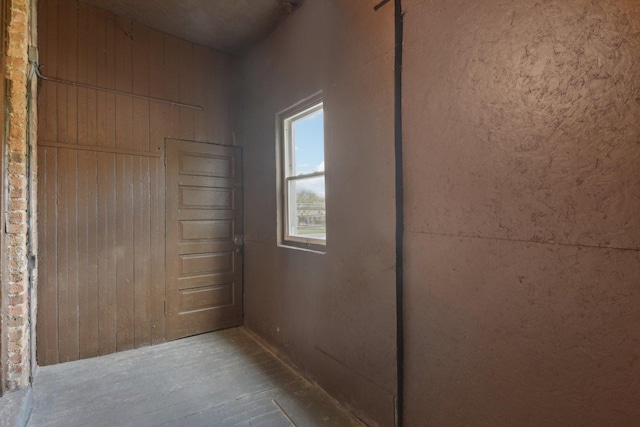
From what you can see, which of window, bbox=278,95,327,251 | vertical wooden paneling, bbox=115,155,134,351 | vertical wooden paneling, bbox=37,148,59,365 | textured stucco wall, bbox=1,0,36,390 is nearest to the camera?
textured stucco wall, bbox=1,0,36,390

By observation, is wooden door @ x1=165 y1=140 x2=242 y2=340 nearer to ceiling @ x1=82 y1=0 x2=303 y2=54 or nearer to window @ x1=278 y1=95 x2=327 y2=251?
window @ x1=278 y1=95 x2=327 y2=251

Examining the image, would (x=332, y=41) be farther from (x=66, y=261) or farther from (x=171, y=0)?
(x=66, y=261)

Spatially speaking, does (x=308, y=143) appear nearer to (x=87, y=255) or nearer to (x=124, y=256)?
(x=124, y=256)

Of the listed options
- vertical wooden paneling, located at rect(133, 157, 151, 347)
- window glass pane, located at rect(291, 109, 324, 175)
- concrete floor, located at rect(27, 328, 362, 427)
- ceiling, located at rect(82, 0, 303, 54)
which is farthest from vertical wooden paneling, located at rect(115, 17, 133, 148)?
concrete floor, located at rect(27, 328, 362, 427)

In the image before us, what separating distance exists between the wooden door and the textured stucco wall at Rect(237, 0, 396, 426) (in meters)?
0.74

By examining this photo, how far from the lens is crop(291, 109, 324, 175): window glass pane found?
2.62 meters

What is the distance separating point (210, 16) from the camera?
296 cm

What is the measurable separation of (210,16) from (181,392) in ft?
10.6

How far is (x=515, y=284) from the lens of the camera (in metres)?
1.31

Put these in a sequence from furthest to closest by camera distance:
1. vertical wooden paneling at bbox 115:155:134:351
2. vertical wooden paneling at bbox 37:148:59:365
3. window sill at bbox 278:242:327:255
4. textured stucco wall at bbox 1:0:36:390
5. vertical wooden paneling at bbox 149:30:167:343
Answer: vertical wooden paneling at bbox 149:30:167:343 → vertical wooden paneling at bbox 115:155:134:351 → vertical wooden paneling at bbox 37:148:59:365 → window sill at bbox 278:242:327:255 → textured stucco wall at bbox 1:0:36:390

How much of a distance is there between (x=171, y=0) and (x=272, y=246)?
236cm

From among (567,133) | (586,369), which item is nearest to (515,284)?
(586,369)

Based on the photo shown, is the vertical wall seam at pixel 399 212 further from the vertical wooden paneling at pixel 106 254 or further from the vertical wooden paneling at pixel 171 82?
the vertical wooden paneling at pixel 106 254

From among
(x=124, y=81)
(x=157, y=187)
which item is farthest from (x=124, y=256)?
(x=124, y=81)
